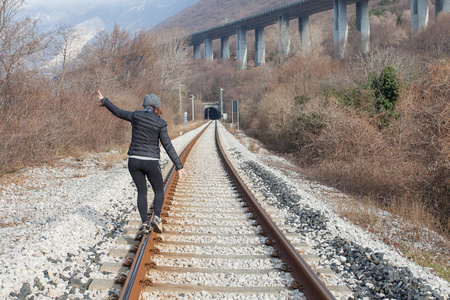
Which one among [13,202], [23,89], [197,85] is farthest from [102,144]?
[197,85]

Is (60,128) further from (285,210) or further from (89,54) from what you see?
(89,54)

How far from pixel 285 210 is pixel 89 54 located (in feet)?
86.5

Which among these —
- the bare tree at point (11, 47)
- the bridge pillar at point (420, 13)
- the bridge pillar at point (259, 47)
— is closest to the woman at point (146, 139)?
the bare tree at point (11, 47)

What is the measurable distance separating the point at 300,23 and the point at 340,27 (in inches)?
740

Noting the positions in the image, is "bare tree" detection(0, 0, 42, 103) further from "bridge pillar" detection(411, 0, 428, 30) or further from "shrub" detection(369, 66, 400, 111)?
"bridge pillar" detection(411, 0, 428, 30)

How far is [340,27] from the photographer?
217ft

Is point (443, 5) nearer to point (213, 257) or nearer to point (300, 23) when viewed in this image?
point (300, 23)

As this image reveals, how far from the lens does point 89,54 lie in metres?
29.3

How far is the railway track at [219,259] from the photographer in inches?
157

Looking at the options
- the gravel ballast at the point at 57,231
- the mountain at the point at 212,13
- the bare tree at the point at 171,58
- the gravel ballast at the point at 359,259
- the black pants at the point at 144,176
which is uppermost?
the mountain at the point at 212,13

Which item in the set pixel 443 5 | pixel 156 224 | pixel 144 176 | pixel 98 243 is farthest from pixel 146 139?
pixel 443 5

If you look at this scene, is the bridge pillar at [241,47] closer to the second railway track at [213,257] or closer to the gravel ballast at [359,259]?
the second railway track at [213,257]

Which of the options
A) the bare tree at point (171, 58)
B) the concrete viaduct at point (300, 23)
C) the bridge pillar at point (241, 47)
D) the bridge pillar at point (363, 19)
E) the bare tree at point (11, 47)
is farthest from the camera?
the bridge pillar at point (241, 47)

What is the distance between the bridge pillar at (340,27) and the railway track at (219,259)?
6315 cm
